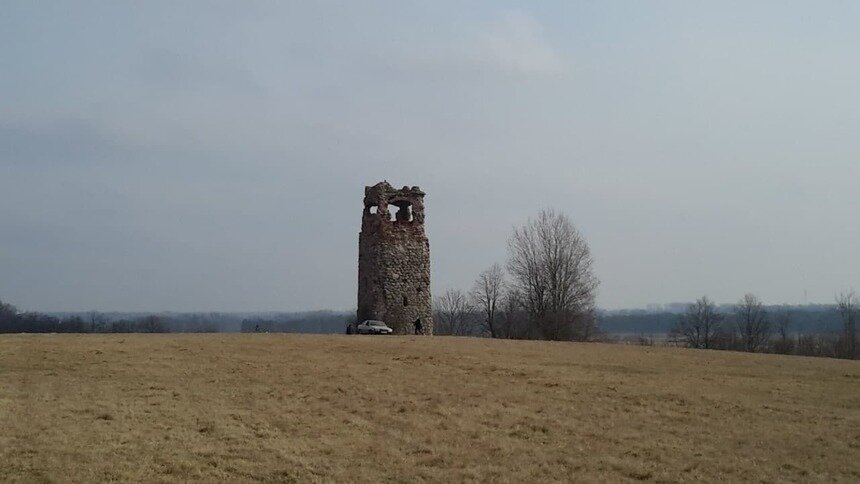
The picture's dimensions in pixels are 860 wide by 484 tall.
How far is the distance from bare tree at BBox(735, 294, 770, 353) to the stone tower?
115 ft

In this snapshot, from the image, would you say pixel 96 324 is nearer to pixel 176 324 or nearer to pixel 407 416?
pixel 176 324

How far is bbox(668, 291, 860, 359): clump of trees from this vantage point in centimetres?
5809

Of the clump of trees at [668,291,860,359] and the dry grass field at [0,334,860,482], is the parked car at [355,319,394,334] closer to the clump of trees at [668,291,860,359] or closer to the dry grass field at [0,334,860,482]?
the dry grass field at [0,334,860,482]

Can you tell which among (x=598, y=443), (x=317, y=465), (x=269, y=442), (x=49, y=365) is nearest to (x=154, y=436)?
(x=269, y=442)

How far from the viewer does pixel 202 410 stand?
48.5 ft

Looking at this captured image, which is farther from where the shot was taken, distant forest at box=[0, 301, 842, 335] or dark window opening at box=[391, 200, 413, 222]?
distant forest at box=[0, 301, 842, 335]

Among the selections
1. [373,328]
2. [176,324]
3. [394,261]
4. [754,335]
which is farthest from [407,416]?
[176,324]

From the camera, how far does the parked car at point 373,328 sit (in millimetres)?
33844

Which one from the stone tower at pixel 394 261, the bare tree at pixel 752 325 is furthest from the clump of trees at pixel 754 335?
the stone tower at pixel 394 261

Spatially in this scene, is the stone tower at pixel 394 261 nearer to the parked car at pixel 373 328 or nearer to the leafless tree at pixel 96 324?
the parked car at pixel 373 328

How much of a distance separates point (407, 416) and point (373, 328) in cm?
1921

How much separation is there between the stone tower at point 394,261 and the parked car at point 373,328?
108cm

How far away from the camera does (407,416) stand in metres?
14.8

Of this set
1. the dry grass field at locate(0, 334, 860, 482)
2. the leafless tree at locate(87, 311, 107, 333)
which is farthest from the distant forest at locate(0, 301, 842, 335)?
the dry grass field at locate(0, 334, 860, 482)
